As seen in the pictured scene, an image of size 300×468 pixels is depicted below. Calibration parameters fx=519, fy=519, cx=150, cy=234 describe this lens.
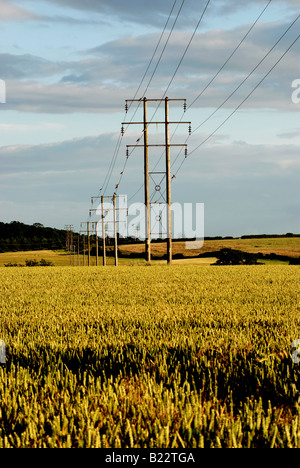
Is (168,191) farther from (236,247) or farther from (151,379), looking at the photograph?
(236,247)

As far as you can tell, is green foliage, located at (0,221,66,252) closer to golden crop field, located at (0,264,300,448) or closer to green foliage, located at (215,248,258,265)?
green foliage, located at (215,248,258,265)

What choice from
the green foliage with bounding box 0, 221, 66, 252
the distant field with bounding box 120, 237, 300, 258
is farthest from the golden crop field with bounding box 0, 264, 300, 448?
the green foliage with bounding box 0, 221, 66, 252

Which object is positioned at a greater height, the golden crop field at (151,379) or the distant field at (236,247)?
the golden crop field at (151,379)

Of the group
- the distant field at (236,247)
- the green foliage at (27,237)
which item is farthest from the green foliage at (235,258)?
the green foliage at (27,237)

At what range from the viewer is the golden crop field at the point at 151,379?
372 cm

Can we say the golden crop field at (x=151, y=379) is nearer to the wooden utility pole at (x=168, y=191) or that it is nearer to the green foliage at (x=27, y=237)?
the wooden utility pole at (x=168, y=191)

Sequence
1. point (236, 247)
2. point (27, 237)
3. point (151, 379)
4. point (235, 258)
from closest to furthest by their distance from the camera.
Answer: point (151, 379)
point (235, 258)
point (236, 247)
point (27, 237)

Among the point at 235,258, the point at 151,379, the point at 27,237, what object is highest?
the point at 27,237

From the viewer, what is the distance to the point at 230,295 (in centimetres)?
1417

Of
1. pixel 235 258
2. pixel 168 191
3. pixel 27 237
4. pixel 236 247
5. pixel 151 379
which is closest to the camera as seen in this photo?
pixel 151 379

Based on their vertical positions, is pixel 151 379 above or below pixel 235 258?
above

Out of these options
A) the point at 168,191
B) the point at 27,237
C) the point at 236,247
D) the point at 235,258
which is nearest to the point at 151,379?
the point at 168,191

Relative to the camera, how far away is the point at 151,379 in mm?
4996

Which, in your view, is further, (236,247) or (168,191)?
(236,247)
